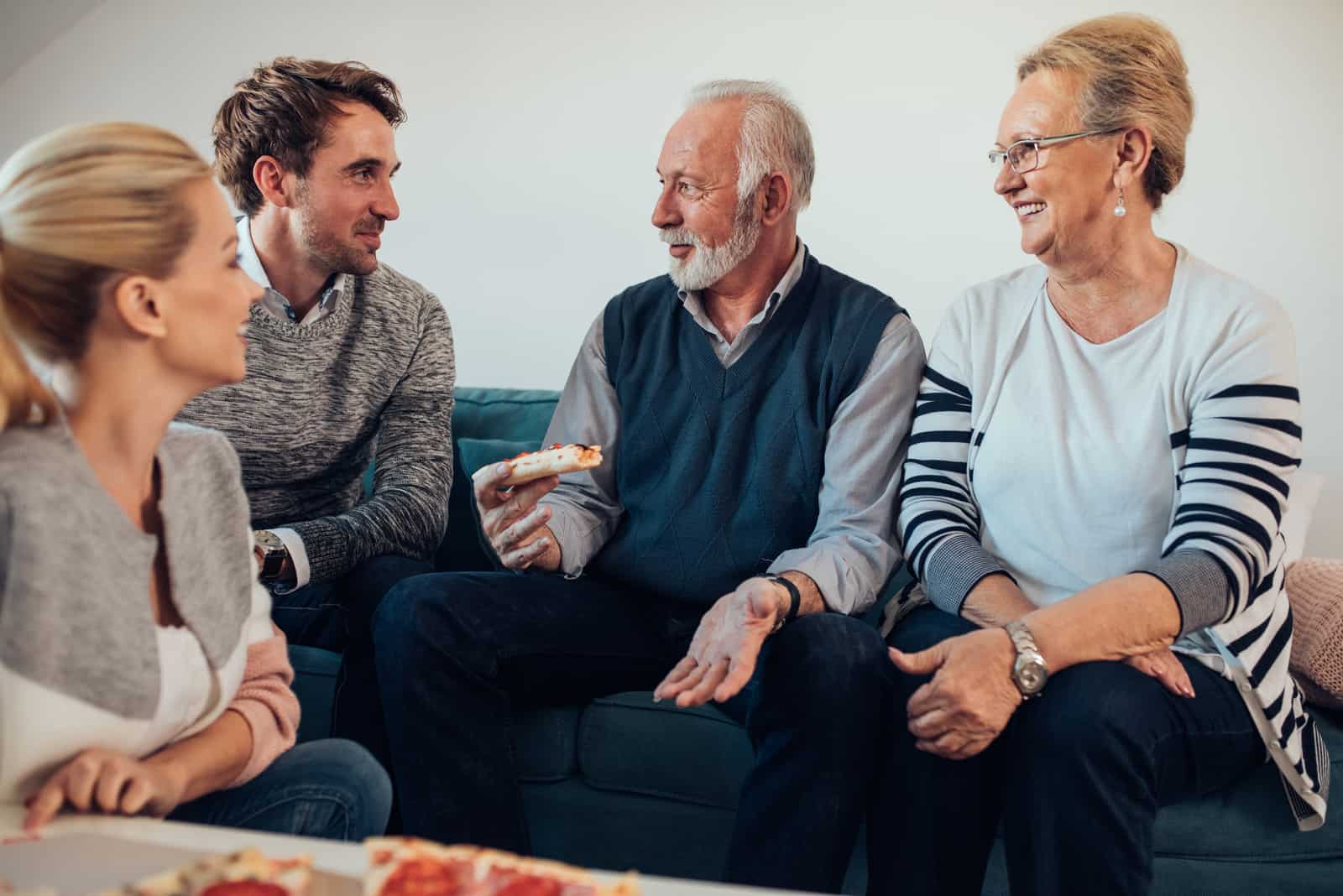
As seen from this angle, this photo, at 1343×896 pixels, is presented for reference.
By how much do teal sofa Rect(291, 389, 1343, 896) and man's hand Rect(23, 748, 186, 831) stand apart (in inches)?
35.9

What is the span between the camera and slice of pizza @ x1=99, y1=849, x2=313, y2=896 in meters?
0.82

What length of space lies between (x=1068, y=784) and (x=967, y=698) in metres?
0.15

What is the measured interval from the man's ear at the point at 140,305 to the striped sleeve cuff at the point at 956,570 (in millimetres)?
1061

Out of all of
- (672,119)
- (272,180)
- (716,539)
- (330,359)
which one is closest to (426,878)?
(716,539)

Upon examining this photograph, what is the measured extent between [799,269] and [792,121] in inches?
10.5

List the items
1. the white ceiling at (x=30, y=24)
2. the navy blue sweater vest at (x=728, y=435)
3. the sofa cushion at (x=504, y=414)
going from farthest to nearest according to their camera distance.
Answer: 1. the white ceiling at (x=30, y=24)
2. the sofa cushion at (x=504, y=414)
3. the navy blue sweater vest at (x=728, y=435)

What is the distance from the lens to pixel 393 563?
2088 mm

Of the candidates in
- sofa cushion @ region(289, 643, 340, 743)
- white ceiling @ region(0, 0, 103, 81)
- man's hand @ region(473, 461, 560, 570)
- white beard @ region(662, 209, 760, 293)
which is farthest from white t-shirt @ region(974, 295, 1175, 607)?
white ceiling @ region(0, 0, 103, 81)

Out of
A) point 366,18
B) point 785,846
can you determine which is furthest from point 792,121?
point 366,18

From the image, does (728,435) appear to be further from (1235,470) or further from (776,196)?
(1235,470)

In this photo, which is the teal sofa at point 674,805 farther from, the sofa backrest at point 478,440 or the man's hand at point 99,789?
the man's hand at point 99,789

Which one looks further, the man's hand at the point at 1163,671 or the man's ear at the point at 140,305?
the man's hand at the point at 1163,671

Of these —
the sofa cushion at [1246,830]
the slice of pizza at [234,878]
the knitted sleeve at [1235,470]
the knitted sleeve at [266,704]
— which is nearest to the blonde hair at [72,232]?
the knitted sleeve at [266,704]

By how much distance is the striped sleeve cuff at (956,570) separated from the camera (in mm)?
1689
